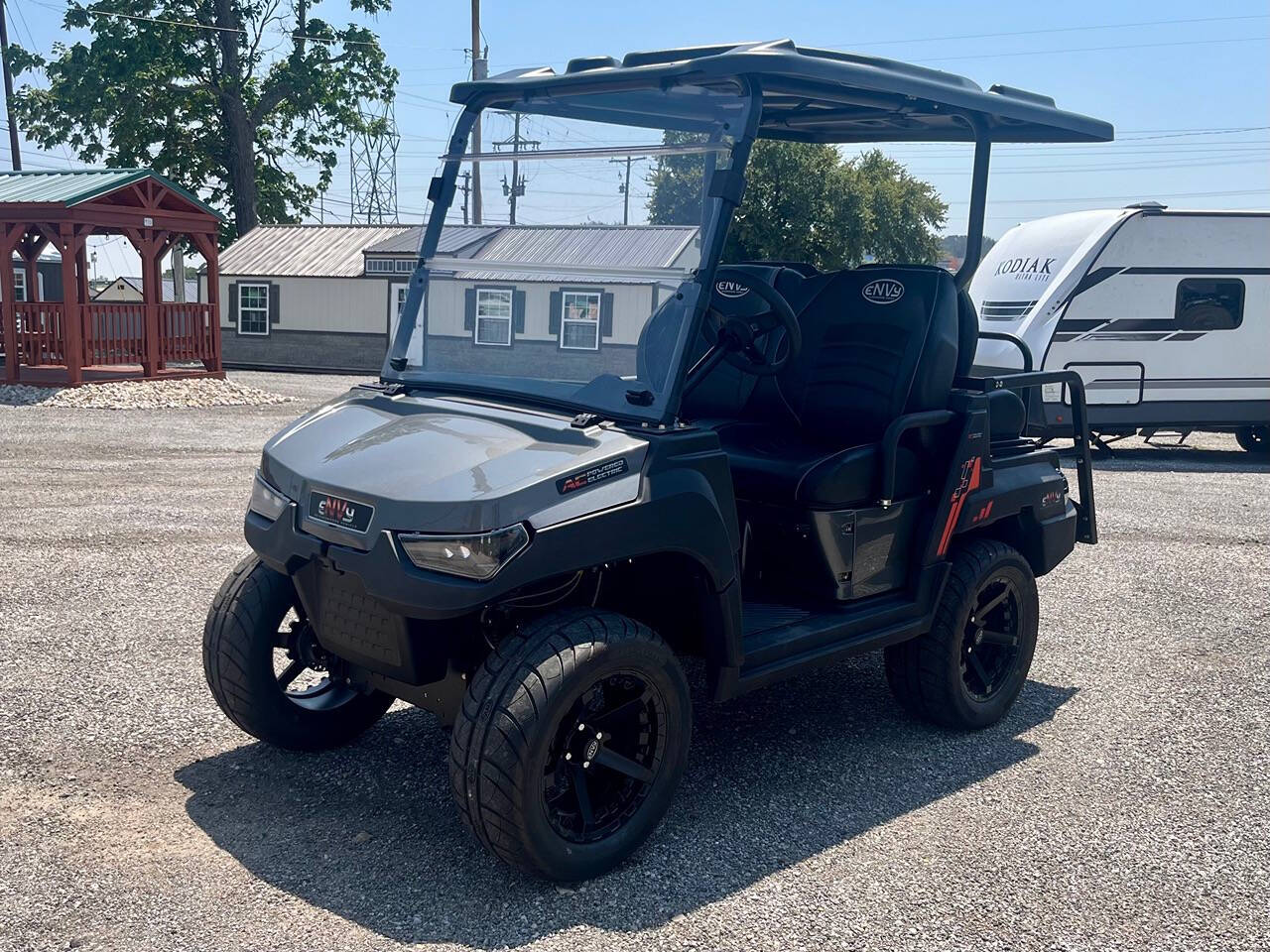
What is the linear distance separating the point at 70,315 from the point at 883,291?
17.2 metres

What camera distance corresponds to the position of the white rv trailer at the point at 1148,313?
14.4 m

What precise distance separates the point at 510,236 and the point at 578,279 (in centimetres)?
45

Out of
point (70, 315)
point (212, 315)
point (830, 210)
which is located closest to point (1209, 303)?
point (70, 315)

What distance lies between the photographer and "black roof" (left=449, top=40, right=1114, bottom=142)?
13.1 feet

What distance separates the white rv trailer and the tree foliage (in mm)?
15124

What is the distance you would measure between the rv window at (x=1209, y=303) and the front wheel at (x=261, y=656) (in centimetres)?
1309

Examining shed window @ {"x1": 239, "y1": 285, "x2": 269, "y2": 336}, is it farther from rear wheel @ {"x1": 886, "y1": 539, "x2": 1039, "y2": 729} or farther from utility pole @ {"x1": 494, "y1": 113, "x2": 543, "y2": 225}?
rear wheel @ {"x1": 886, "y1": 539, "x2": 1039, "y2": 729}

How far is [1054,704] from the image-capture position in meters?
5.69

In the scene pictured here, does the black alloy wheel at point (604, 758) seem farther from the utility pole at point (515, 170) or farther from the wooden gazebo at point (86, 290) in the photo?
the wooden gazebo at point (86, 290)

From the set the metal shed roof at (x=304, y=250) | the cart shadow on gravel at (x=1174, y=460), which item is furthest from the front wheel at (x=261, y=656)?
the metal shed roof at (x=304, y=250)

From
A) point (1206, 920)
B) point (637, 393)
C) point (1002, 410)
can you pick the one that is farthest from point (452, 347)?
point (1206, 920)

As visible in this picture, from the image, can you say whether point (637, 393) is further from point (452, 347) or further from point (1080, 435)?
point (1080, 435)

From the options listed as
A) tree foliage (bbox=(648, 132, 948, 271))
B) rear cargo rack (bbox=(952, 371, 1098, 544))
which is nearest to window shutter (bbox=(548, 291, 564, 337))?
rear cargo rack (bbox=(952, 371, 1098, 544))

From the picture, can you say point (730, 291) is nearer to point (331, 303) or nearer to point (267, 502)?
point (267, 502)
